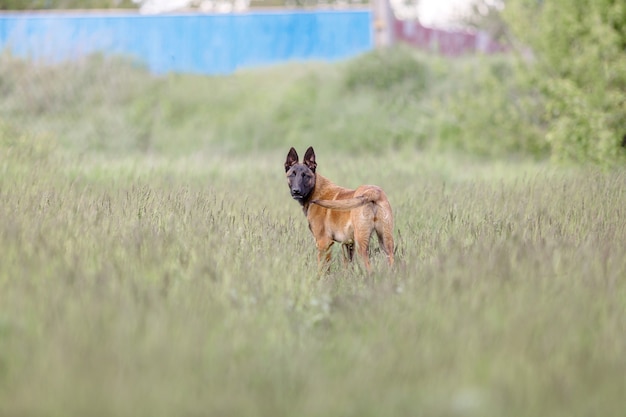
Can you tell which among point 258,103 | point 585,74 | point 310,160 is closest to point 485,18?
point 258,103

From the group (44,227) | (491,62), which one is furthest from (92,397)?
(491,62)

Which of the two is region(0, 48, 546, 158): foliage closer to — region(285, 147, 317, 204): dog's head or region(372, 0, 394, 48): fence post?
region(372, 0, 394, 48): fence post

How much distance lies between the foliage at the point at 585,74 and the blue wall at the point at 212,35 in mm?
10117

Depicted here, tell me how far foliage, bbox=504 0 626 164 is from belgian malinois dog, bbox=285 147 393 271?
745cm

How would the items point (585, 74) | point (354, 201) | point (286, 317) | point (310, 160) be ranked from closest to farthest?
point (286, 317) → point (354, 201) → point (310, 160) → point (585, 74)

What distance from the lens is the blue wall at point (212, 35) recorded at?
2622cm

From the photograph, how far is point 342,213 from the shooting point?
7.63 metres

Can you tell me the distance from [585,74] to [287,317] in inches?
497


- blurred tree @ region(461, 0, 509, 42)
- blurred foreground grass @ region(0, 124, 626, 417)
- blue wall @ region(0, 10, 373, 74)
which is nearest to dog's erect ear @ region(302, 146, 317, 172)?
blurred foreground grass @ region(0, 124, 626, 417)

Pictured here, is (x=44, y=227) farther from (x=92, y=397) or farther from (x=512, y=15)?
(x=512, y=15)

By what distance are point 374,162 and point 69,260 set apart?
34.4 feet

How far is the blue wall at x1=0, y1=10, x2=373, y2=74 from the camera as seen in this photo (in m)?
26.2

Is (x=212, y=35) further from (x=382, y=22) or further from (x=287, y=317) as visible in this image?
(x=287, y=317)

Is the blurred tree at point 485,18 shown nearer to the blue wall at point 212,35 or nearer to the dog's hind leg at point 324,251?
the blue wall at point 212,35
